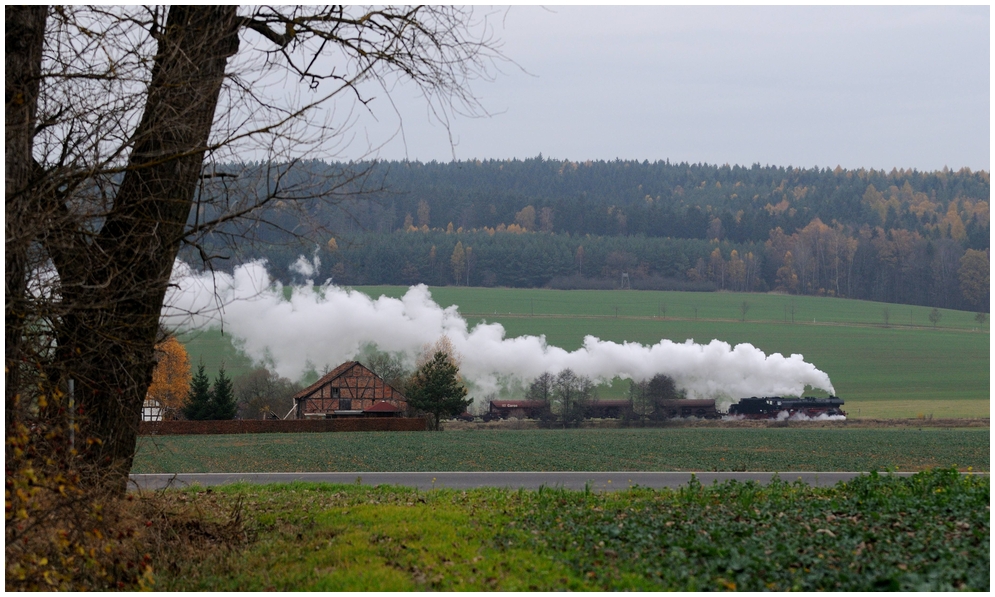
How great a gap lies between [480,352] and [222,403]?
90.3 feet

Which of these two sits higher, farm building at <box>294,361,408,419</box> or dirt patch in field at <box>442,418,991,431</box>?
farm building at <box>294,361,408,419</box>

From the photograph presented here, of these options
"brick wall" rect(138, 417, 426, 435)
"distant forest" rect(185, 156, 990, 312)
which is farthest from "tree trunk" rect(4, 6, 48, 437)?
"distant forest" rect(185, 156, 990, 312)

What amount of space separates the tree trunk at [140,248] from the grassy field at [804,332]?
58645 mm

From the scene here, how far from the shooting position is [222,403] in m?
46.5

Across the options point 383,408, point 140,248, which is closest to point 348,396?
point 383,408

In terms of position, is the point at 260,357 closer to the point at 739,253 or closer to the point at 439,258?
the point at 439,258

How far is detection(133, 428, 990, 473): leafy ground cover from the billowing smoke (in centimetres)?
2818

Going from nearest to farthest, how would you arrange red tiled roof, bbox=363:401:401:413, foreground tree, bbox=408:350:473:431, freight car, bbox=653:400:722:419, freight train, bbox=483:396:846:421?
foreground tree, bbox=408:350:473:431 → red tiled roof, bbox=363:401:401:413 → freight train, bbox=483:396:846:421 → freight car, bbox=653:400:722:419

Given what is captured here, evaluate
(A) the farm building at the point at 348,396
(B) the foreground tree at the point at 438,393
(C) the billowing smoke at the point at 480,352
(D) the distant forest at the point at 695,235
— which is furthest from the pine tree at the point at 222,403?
(D) the distant forest at the point at 695,235

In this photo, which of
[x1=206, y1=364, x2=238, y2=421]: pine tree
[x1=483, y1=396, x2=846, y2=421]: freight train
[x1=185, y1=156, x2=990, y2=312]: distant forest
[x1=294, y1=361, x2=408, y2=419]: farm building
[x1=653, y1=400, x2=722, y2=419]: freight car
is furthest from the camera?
[x1=185, y1=156, x2=990, y2=312]: distant forest

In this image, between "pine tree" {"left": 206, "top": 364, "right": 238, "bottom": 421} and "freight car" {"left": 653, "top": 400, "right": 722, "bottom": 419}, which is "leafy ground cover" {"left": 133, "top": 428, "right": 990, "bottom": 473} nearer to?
"pine tree" {"left": 206, "top": 364, "right": 238, "bottom": 421}

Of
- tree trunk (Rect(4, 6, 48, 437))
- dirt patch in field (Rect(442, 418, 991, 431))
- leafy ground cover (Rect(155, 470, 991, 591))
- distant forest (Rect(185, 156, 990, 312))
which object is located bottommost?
dirt patch in field (Rect(442, 418, 991, 431))

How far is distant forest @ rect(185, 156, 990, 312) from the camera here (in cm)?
11000

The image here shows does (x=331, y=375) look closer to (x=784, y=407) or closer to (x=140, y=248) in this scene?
(x=784, y=407)
